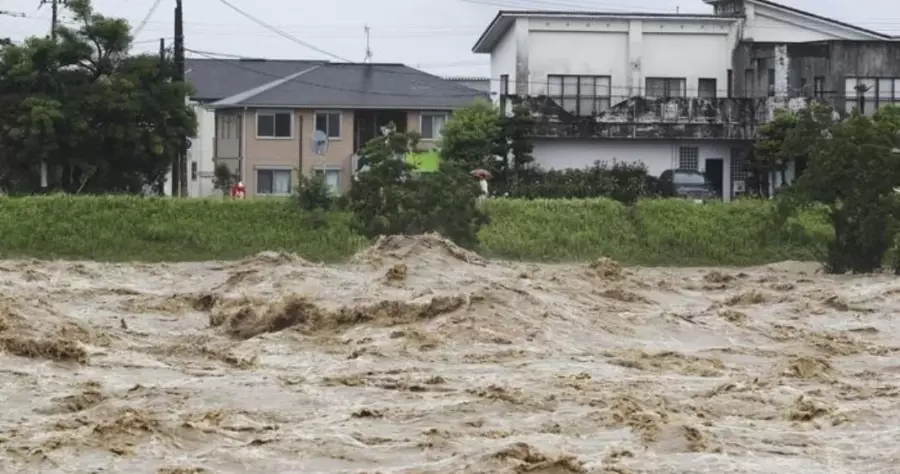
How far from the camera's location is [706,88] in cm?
4991

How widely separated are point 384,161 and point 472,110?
17.7 metres

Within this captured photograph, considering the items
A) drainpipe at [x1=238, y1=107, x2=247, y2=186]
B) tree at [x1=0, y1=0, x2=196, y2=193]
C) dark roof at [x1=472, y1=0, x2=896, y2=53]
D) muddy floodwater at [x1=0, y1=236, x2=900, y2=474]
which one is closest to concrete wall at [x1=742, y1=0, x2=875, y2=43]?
dark roof at [x1=472, y1=0, x2=896, y2=53]

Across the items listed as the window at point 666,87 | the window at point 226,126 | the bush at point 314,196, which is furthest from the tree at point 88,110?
the window at point 666,87

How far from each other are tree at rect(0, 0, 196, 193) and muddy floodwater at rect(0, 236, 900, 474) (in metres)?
14.6

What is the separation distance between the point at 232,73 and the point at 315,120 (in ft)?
36.0

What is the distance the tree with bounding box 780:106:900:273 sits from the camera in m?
24.9

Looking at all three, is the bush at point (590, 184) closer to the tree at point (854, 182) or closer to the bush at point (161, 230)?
the bush at point (161, 230)

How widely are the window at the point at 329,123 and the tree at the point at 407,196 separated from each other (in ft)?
82.3

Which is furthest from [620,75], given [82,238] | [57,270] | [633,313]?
[633,313]

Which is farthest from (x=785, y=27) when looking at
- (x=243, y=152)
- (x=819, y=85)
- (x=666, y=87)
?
(x=243, y=152)

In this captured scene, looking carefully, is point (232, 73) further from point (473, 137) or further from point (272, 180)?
point (473, 137)

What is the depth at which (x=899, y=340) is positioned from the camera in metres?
16.5

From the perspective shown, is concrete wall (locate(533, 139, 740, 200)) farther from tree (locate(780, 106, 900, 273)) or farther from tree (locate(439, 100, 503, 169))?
tree (locate(780, 106, 900, 273))

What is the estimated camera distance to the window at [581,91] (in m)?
48.5
